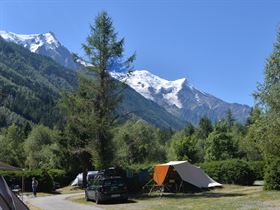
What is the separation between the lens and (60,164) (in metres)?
59.0

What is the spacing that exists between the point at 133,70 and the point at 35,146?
62089mm

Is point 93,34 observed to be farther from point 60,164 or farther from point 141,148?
point 141,148

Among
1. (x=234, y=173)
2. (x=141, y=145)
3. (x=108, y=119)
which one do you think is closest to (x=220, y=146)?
(x=141, y=145)

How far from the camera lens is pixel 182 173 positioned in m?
39.4

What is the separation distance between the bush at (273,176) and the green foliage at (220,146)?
50.0 meters

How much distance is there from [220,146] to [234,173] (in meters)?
39.2

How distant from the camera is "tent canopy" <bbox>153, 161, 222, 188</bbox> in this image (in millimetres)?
39188

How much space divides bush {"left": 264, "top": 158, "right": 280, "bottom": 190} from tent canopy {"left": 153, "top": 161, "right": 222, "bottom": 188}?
290 inches

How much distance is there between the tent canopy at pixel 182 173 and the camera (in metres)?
39.2

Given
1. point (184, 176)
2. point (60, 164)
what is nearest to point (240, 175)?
point (184, 176)

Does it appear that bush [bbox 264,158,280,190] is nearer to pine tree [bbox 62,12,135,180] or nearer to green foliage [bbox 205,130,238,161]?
pine tree [bbox 62,12,135,180]

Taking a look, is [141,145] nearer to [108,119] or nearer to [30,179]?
[30,179]

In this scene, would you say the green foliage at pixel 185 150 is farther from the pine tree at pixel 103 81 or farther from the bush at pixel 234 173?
the pine tree at pixel 103 81

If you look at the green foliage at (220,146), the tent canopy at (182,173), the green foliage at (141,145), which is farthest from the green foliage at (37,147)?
the tent canopy at (182,173)
